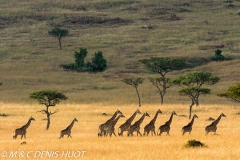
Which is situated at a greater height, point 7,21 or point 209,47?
point 7,21

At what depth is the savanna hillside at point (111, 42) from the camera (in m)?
80.6

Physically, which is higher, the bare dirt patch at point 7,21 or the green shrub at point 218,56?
the bare dirt patch at point 7,21

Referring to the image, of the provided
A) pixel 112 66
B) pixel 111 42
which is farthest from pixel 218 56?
pixel 111 42

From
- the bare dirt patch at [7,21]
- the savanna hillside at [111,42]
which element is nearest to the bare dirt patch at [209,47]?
the savanna hillside at [111,42]

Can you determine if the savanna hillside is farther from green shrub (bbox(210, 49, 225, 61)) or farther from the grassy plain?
green shrub (bbox(210, 49, 225, 61))

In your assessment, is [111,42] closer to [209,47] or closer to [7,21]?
[209,47]

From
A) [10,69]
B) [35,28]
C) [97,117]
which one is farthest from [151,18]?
[97,117]

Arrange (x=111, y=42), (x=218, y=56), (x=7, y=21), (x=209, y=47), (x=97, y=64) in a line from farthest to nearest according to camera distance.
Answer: (x=7, y=21) < (x=111, y=42) < (x=209, y=47) < (x=218, y=56) < (x=97, y=64)

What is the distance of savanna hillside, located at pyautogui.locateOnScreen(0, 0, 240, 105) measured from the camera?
265ft

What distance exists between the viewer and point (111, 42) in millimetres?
116500

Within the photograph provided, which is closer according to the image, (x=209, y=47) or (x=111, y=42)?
(x=209, y=47)

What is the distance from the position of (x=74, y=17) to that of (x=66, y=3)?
2255 cm

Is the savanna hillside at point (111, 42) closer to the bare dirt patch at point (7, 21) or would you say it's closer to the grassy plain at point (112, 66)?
the bare dirt patch at point (7, 21)

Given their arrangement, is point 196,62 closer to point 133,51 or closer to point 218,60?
point 218,60
